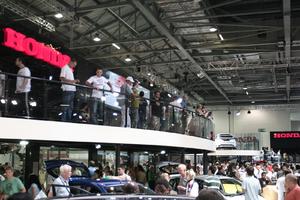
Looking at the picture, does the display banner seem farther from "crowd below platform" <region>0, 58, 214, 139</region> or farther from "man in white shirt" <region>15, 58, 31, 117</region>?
"man in white shirt" <region>15, 58, 31, 117</region>

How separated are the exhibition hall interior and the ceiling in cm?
7

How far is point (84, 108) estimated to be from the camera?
1253cm

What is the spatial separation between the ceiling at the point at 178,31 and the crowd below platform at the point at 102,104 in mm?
2711

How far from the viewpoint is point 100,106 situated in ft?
43.3

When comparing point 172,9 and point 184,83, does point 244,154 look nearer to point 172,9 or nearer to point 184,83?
point 184,83

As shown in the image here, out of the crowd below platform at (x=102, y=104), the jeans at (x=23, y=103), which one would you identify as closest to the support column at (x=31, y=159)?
the crowd below platform at (x=102, y=104)

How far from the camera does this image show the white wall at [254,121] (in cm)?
4244

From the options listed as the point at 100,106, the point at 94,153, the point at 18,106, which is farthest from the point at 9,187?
the point at 94,153

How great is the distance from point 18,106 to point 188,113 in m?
9.72

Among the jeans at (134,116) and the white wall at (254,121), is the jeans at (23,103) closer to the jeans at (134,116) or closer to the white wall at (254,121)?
the jeans at (134,116)

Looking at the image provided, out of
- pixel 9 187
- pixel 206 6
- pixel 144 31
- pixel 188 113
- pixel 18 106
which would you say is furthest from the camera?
pixel 144 31

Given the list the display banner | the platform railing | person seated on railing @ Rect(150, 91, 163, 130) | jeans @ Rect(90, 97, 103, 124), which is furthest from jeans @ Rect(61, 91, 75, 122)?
the display banner

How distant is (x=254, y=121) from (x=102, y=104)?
32552 mm

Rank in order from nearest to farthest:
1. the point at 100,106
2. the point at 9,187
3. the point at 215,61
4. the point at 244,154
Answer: the point at 9,187
the point at 100,106
the point at 215,61
the point at 244,154
